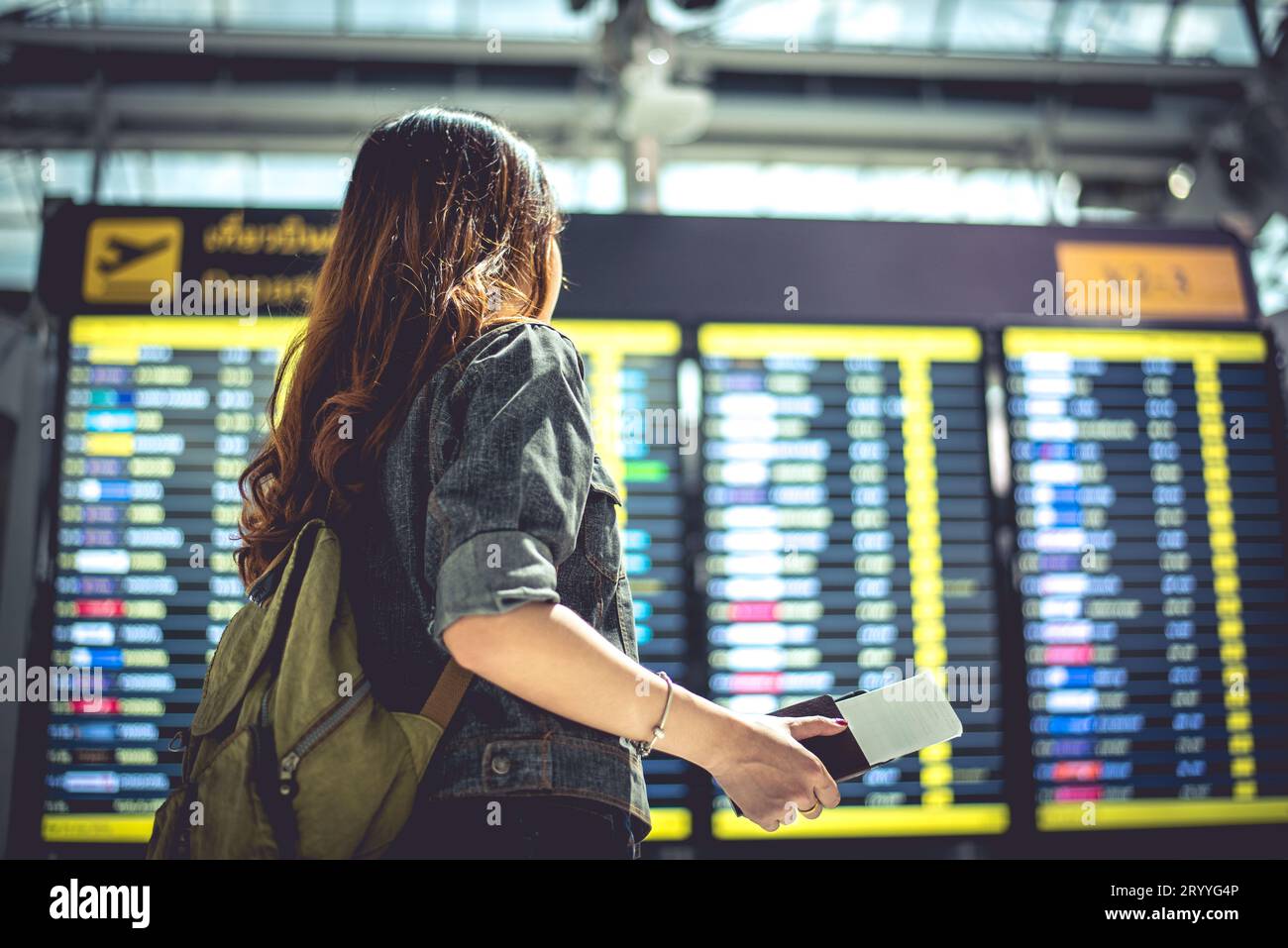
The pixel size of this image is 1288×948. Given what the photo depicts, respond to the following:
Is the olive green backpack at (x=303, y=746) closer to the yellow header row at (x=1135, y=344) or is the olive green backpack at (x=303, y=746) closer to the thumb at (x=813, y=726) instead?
the thumb at (x=813, y=726)

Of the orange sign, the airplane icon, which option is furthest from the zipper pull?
the orange sign

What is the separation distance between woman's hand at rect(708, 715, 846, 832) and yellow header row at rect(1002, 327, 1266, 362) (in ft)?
8.07

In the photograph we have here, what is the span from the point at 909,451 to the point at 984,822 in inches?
45.7

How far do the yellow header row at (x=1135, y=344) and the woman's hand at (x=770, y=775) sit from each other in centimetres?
246

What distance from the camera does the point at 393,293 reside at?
130 centimetres

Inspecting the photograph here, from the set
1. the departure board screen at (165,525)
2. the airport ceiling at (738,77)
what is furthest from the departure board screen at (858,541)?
the airport ceiling at (738,77)

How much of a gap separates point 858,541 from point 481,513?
91.6 inches

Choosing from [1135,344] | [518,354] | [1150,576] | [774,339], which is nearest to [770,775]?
[518,354]

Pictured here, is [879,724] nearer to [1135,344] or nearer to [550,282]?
[550,282]

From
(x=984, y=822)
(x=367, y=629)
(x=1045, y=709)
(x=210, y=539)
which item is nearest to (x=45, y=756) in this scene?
(x=210, y=539)

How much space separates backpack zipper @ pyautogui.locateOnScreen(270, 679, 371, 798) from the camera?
110 centimetres

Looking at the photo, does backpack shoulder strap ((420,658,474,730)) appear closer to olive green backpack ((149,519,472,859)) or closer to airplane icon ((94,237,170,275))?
olive green backpack ((149,519,472,859))

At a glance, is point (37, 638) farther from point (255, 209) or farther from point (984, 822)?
point (984, 822)

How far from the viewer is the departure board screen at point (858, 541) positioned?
314 cm
